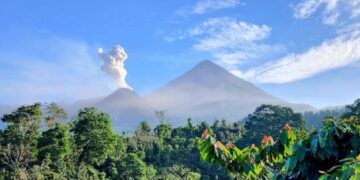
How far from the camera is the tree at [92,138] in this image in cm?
2033

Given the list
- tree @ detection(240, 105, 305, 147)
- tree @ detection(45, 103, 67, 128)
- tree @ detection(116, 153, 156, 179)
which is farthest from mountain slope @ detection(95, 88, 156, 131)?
tree @ detection(116, 153, 156, 179)

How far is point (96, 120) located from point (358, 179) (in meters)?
19.4

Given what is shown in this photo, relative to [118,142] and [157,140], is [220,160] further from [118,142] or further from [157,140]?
[157,140]

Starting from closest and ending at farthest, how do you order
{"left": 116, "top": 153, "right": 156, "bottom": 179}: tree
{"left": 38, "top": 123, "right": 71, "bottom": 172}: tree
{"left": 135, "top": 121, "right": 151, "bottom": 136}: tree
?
{"left": 38, "top": 123, "right": 71, "bottom": 172}: tree
{"left": 116, "top": 153, "right": 156, "bottom": 179}: tree
{"left": 135, "top": 121, "right": 151, "bottom": 136}: tree

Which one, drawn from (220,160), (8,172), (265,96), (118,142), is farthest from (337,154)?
(265,96)

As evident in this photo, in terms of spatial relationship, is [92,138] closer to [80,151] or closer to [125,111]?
[80,151]

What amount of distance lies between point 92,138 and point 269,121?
1493 centimetres

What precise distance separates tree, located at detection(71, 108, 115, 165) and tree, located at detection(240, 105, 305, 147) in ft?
38.2

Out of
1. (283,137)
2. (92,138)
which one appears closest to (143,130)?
(92,138)

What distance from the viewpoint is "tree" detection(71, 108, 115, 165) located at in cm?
2033

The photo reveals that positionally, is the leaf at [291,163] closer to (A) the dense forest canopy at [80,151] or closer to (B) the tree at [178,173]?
(A) the dense forest canopy at [80,151]

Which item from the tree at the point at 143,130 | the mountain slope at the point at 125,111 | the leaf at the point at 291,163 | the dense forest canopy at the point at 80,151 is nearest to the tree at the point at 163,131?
the tree at the point at 143,130

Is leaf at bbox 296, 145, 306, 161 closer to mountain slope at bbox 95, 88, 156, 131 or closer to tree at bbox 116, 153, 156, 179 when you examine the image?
tree at bbox 116, 153, 156, 179

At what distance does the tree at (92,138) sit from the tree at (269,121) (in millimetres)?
11632
